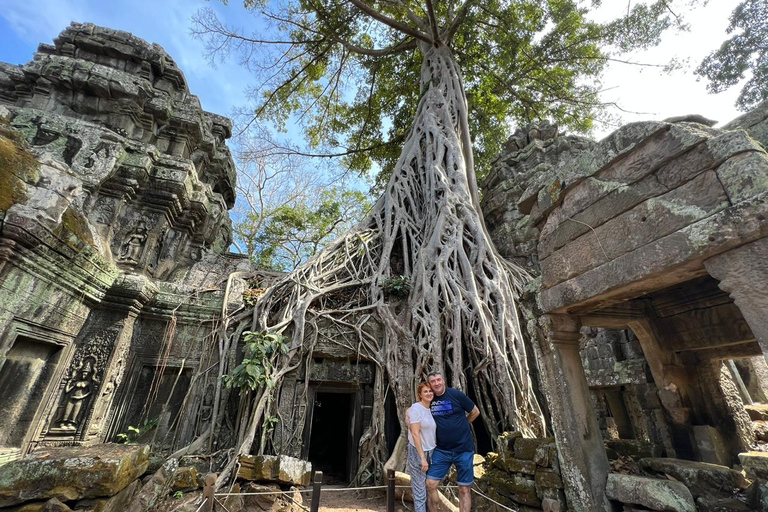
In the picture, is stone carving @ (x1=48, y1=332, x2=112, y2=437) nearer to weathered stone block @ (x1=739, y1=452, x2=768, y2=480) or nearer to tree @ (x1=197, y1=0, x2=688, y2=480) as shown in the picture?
tree @ (x1=197, y1=0, x2=688, y2=480)

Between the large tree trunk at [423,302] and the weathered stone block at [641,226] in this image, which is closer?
the weathered stone block at [641,226]

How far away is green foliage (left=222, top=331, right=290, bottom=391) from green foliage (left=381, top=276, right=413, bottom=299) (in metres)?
1.54

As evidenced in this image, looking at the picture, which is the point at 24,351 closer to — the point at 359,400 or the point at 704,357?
the point at 359,400

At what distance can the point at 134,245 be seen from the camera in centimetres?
509

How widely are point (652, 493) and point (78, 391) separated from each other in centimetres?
533

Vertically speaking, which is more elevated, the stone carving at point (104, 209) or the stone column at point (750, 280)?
the stone carving at point (104, 209)

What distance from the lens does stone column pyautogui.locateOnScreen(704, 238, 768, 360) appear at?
4.80ft

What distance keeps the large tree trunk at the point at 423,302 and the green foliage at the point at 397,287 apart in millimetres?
45

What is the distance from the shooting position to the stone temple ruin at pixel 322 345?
186 centimetres

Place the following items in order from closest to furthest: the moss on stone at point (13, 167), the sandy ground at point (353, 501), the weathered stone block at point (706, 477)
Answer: the weathered stone block at point (706, 477)
the moss on stone at point (13, 167)
the sandy ground at point (353, 501)

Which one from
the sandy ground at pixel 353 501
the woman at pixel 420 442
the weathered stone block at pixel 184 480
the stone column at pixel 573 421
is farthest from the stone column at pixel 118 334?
the stone column at pixel 573 421

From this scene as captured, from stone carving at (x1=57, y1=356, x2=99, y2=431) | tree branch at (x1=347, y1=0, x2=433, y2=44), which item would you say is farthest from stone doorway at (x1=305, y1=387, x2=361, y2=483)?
tree branch at (x1=347, y1=0, x2=433, y2=44)

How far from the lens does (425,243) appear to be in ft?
18.1

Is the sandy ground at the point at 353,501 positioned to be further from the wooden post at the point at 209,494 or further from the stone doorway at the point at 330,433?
the stone doorway at the point at 330,433
